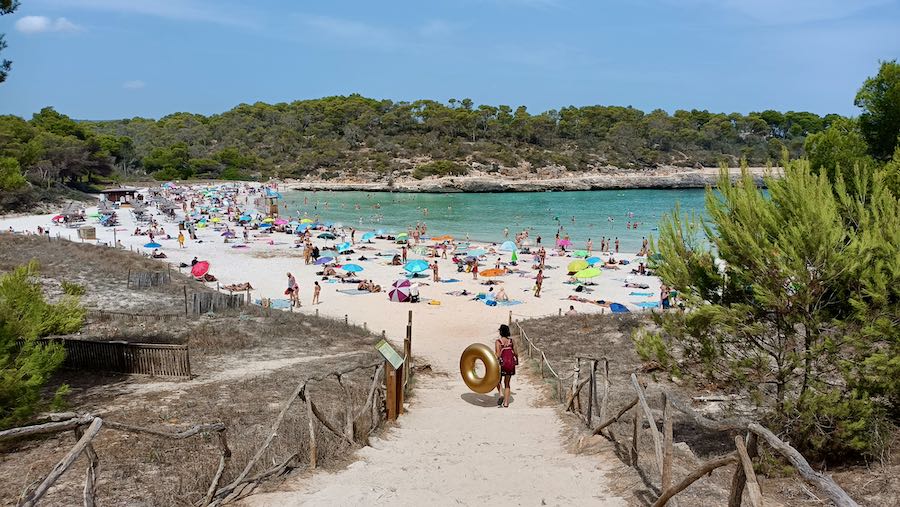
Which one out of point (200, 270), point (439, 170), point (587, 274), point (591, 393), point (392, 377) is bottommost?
point (587, 274)

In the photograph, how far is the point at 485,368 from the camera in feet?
34.4

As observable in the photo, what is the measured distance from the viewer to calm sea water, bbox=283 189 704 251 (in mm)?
52312

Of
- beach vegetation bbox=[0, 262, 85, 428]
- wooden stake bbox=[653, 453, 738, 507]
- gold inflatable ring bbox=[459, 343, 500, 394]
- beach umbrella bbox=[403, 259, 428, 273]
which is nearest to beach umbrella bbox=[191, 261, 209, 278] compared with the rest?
beach umbrella bbox=[403, 259, 428, 273]

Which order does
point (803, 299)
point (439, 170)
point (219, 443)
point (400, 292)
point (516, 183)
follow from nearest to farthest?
point (219, 443)
point (803, 299)
point (400, 292)
point (516, 183)
point (439, 170)

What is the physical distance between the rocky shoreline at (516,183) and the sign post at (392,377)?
87255 mm

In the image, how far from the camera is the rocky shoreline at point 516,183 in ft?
316

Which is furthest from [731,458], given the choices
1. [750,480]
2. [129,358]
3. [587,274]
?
[587,274]

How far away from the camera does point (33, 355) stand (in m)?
7.86

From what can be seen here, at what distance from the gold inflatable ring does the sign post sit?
1635mm

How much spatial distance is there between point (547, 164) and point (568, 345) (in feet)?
320

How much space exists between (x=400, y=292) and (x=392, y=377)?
1519 centimetres

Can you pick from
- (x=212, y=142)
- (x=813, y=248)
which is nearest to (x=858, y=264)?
(x=813, y=248)

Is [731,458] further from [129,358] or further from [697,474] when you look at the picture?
[129,358]

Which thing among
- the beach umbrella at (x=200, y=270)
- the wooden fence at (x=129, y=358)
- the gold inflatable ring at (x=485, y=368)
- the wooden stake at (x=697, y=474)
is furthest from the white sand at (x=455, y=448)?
the beach umbrella at (x=200, y=270)
